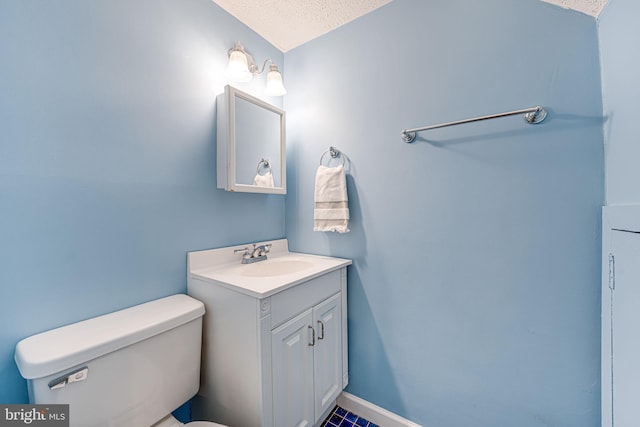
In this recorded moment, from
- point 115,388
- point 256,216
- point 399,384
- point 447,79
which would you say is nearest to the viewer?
point 115,388

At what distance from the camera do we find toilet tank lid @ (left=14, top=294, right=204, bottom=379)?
0.68 meters

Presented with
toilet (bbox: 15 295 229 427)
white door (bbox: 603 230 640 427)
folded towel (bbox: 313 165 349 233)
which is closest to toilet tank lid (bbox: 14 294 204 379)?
toilet (bbox: 15 295 229 427)

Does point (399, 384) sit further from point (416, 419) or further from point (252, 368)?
Result: point (252, 368)

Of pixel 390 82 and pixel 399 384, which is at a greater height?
pixel 390 82

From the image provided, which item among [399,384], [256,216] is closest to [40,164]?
[256,216]

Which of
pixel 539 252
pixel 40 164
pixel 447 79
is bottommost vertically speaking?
pixel 539 252

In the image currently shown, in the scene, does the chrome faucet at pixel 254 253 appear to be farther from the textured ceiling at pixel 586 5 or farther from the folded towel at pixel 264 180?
the textured ceiling at pixel 586 5

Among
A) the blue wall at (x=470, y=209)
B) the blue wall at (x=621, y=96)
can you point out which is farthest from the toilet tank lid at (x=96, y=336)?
the blue wall at (x=621, y=96)

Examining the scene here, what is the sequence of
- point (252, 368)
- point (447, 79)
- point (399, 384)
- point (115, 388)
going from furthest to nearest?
point (399, 384), point (447, 79), point (252, 368), point (115, 388)

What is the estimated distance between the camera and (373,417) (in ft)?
4.47

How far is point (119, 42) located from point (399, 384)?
207 cm

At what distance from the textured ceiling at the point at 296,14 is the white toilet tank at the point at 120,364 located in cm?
160

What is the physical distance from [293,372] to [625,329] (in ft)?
3.80

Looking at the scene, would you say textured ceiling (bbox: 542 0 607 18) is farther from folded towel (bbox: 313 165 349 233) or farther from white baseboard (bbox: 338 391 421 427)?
white baseboard (bbox: 338 391 421 427)
